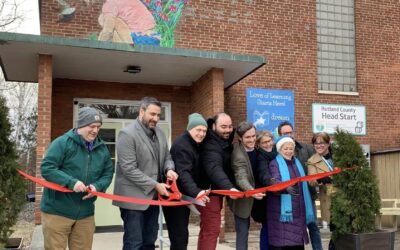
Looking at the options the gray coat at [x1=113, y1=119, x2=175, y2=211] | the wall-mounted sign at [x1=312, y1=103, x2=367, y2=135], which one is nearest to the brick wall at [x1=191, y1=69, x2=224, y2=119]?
the wall-mounted sign at [x1=312, y1=103, x2=367, y2=135]

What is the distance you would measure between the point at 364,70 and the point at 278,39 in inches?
102

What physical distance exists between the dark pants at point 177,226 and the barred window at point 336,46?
7.85m

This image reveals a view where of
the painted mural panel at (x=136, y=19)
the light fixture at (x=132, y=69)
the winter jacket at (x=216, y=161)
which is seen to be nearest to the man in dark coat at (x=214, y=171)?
the winter jacket at (x=216, y=161)

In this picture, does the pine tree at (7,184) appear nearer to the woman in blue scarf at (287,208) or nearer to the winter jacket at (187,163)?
the winter jacket at (187,163)

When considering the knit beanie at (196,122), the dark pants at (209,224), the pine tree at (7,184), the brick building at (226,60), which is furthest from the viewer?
the brick building at (226,60)

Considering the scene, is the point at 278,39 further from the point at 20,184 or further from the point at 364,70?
the point at 20,184

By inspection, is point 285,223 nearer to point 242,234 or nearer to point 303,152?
point 242,234

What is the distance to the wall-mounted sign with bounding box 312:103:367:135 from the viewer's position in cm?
1127

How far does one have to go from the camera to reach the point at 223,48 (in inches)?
417

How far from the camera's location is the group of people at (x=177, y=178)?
4102 mm

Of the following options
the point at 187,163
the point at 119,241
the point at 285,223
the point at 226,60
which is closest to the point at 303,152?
the point at 285,223

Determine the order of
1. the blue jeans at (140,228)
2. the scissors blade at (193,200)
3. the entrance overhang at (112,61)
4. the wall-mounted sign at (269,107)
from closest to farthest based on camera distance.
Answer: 1. the blue jeans at (140,228)
2. the scissors blade at (193,200)
3. the entrance overhang at (112,61)
4. the wall-mounted sign at (269,107)

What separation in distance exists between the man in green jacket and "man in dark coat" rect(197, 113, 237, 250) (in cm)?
105

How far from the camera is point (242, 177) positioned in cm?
479
